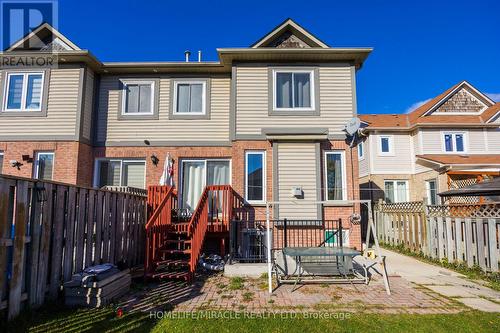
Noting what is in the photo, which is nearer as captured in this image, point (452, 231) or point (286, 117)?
point (452, 231)

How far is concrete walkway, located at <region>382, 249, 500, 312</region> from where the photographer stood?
18.0 ft

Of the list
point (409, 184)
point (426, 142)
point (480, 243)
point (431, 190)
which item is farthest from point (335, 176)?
point (426, 142)

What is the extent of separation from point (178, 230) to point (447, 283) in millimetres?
6500

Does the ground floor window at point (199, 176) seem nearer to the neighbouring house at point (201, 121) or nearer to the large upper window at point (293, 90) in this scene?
the neighbouring house at point (201, 121)

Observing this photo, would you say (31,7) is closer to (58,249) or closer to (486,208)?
(58,249)

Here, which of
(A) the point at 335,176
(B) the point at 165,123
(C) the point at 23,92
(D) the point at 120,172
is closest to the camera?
(A) the point at 335,176

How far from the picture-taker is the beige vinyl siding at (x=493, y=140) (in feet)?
63.8

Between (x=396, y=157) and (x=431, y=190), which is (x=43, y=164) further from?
(x=431, y=190)

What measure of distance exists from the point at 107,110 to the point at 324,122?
25.7ft

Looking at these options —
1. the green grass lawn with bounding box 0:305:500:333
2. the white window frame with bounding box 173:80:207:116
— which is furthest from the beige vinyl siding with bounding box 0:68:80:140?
the green grass lawn with bounding box 0:305:500:333

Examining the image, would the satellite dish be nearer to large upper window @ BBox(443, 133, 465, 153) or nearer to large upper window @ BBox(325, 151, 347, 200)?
large upper window @ BBox(325, 151, 347, 200)

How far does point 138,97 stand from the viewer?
11.2 m

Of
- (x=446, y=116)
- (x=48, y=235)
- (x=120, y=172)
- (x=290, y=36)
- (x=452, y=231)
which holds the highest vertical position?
(x=290, y=36)

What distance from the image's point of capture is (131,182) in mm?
10859
